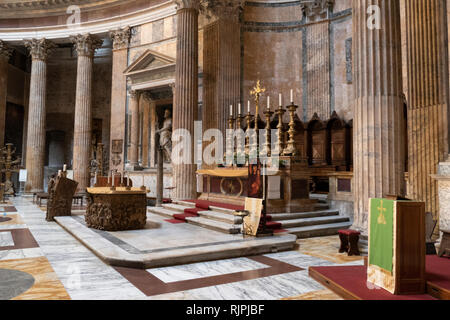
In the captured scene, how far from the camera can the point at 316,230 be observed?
700cm

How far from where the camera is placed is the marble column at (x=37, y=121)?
1706cm

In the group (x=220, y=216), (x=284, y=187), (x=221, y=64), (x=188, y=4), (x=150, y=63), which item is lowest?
(x=220, y=216)

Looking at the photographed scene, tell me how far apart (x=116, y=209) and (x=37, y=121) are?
43.1 ft

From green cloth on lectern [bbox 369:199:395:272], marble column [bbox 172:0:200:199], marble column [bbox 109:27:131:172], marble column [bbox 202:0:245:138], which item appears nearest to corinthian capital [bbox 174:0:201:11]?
marble column [bbox 172:0:200:199]

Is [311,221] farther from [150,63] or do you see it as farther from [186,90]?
[150,63]

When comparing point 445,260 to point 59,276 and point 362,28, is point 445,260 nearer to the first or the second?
point 362,28

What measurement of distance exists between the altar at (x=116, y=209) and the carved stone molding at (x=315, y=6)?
9883 millimetres

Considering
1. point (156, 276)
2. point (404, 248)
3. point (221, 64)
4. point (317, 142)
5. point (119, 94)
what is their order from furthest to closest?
1. point (119, 94)
2. point (221, 64)
3. point (317, 142)
4. point (156, 276)
5. point (404, 248)

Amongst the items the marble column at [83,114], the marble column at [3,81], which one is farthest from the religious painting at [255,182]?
the marble column at [3,81]

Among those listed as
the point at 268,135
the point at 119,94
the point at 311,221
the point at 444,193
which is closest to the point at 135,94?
the point at 119,94

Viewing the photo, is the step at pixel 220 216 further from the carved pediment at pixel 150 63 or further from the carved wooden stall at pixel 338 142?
the carved pediment at pixel 150 63

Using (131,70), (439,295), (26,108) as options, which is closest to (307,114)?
(131,70)

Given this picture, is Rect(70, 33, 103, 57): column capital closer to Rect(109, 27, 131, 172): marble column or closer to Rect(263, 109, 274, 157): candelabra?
Rect(109, 27, 131, 172): marble column

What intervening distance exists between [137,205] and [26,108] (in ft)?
58.7
